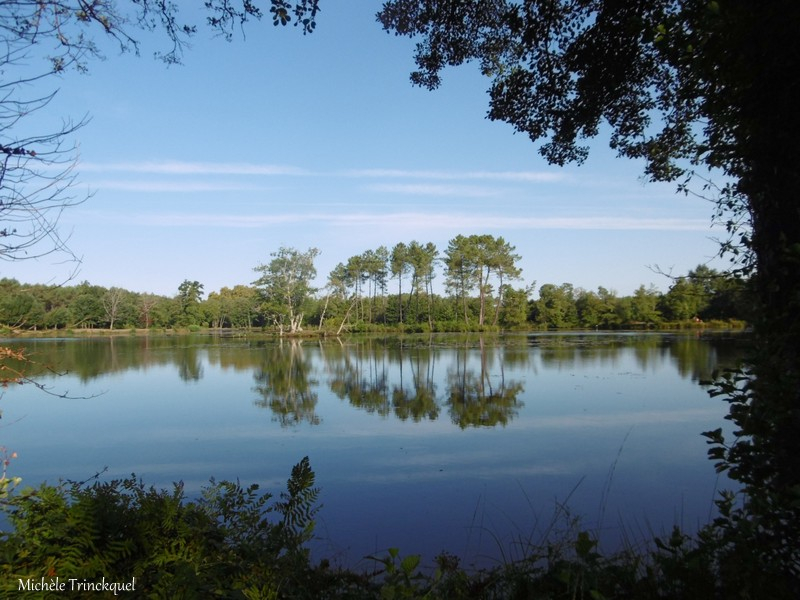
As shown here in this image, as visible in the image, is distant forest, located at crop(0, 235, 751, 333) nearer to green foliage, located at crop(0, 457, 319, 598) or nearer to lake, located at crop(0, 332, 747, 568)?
lake, located at crop(0, 332, 747, 568)

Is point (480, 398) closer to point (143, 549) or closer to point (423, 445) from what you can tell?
point (423, 445)

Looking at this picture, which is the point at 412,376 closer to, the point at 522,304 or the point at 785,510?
the point at 785,510

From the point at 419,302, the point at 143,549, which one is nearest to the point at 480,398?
the point at 143,549

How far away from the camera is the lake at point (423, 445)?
4.64m

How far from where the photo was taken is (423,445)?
7.61 metres

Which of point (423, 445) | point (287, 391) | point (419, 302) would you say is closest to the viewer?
point (423, 445)

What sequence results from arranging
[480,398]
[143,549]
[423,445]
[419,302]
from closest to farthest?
[143,549]
[423,445]
[480,398]
[419,302]

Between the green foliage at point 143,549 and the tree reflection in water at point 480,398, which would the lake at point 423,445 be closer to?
the tree reflection in water at point 480,398

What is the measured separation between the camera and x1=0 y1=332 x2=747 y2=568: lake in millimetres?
4645

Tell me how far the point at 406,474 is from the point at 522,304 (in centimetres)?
4918

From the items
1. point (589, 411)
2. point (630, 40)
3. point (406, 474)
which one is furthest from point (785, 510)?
point (589, 411)

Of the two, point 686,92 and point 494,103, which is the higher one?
point 494,103

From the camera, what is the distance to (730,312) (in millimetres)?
2311

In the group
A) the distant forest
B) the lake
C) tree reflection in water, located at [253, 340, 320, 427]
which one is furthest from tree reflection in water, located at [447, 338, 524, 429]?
the distant forest
